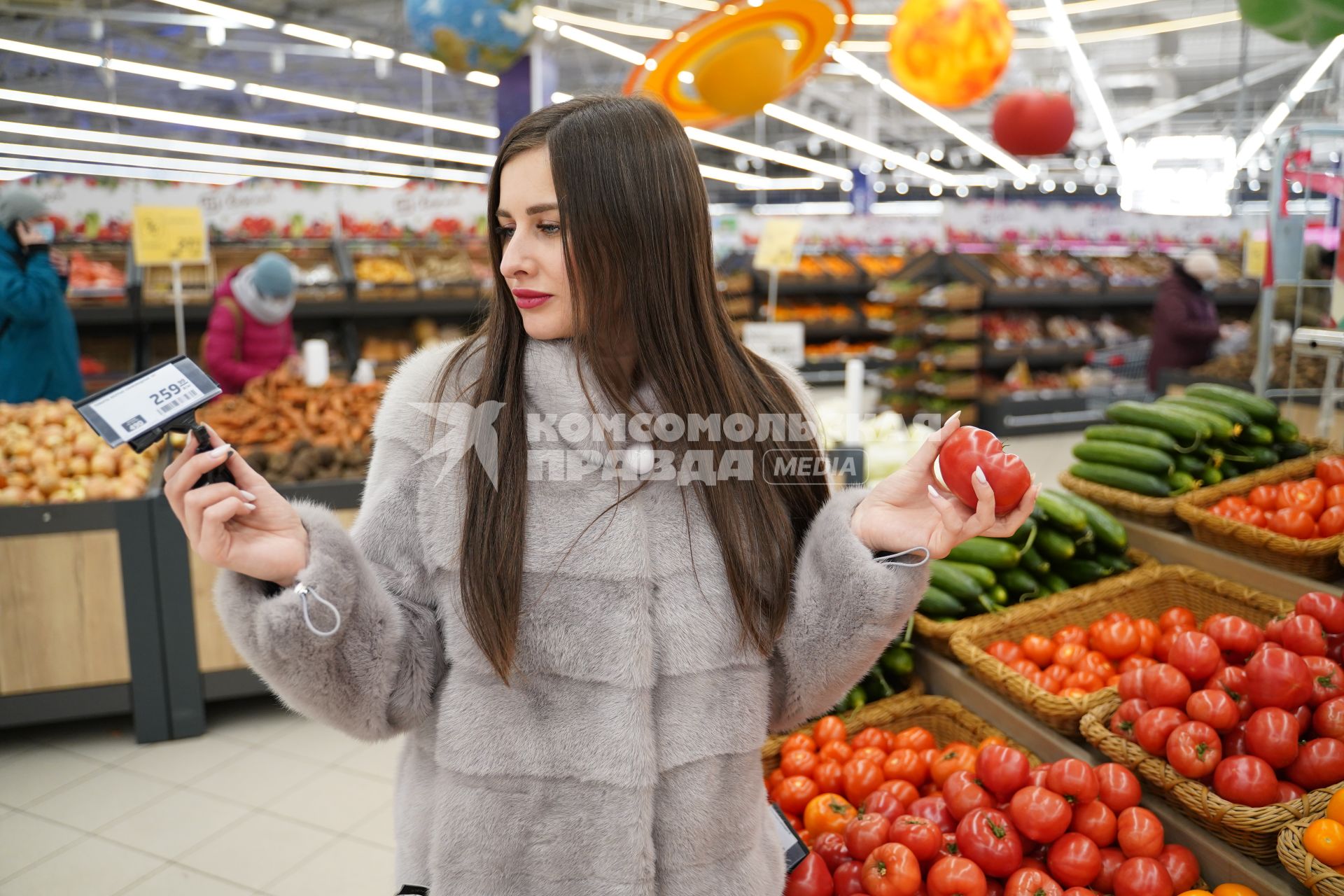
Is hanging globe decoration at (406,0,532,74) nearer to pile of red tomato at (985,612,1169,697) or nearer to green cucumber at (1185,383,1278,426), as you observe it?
green cucumber at (1185,383,1278,426)

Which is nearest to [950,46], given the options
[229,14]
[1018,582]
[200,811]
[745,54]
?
[745,54]

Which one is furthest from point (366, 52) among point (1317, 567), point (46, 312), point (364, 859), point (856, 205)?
point (856, 205)

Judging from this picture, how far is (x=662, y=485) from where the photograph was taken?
1290mm

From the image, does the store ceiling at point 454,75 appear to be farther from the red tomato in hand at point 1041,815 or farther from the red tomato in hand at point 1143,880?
the red tomato in hand at point 1143,880

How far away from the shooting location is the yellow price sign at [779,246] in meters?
5.18

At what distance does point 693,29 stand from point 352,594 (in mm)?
3421

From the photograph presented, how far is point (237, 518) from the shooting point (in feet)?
3.64

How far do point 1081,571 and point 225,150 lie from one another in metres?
13.6

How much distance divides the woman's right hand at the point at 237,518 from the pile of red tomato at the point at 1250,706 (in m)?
1.57

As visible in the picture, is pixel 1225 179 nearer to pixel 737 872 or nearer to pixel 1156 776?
pixel 1156 776

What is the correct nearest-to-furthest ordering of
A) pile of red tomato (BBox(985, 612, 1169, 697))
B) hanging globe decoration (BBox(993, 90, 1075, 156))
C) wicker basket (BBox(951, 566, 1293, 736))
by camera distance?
1. wicker basket (BBox(951, 566, 1293, 736))
2. pile of red tomato (BBox(985, 612, 1169, 697))
3. hanging globe decoration (BBox(993, 90, 1075, 156))

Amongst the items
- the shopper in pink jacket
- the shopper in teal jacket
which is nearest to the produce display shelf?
the shopper in pink jacket

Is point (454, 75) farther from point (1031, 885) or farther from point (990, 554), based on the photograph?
point (1031, 885)

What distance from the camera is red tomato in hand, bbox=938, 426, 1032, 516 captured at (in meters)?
1.14
